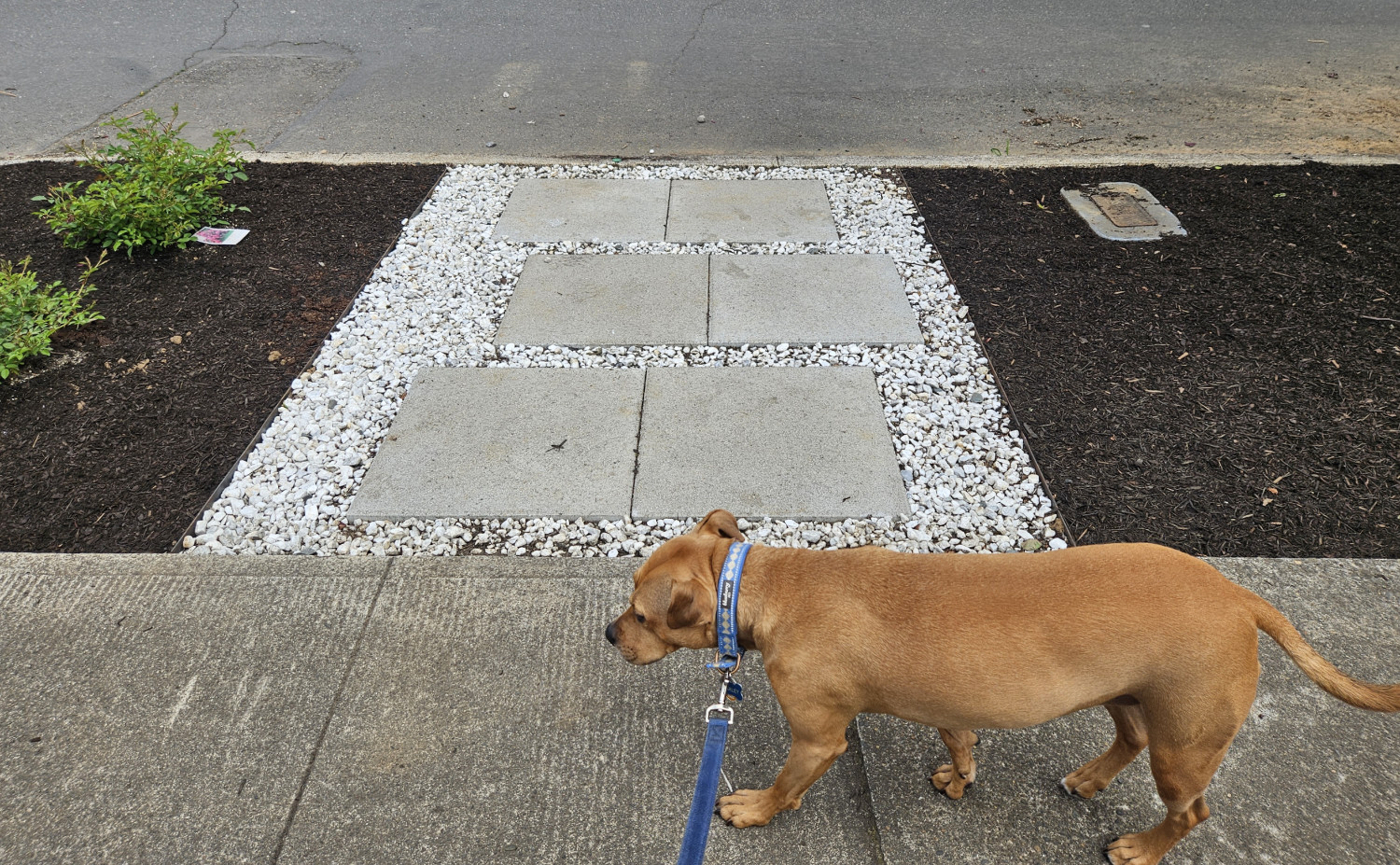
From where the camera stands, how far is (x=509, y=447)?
13.7ft

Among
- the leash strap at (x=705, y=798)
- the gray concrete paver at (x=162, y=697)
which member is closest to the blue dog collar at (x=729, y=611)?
the leash strap at (x=705, y=798)

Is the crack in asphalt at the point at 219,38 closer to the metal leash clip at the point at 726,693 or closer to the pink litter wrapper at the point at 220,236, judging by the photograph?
the pink litter wrapper at the point at 220,236

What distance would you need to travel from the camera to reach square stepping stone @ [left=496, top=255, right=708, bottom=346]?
5074 millimetres

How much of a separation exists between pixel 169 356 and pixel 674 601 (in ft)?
13.6

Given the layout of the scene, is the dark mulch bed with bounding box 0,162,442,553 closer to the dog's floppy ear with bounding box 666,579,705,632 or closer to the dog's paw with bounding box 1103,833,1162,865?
the dog's floppy ear with bounding box 666,579,705,632

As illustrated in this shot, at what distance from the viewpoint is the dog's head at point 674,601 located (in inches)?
93.3

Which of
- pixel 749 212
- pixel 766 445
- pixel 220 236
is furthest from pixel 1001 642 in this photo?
pixel 220 236

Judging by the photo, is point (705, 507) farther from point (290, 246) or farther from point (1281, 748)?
point (290, 246)

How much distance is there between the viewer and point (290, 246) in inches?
237

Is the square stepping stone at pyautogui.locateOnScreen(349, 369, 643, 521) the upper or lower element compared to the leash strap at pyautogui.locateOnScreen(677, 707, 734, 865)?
lower

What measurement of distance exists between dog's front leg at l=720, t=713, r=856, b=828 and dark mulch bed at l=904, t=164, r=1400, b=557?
1.92 meters

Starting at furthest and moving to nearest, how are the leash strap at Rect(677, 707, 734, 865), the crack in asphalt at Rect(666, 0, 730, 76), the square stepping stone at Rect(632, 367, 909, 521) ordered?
the crack in asphalt at Rect(666, 0, 730, 76) → the square stepping stone at Rect(632, 367, 909, 521) → the leash strap at Rect(677, 707, 734, 865)

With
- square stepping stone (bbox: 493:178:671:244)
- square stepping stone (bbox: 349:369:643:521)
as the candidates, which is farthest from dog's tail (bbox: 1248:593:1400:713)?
square stepping stone (bbox: 493:178:671:244)

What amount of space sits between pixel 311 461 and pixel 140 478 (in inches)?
31.5
